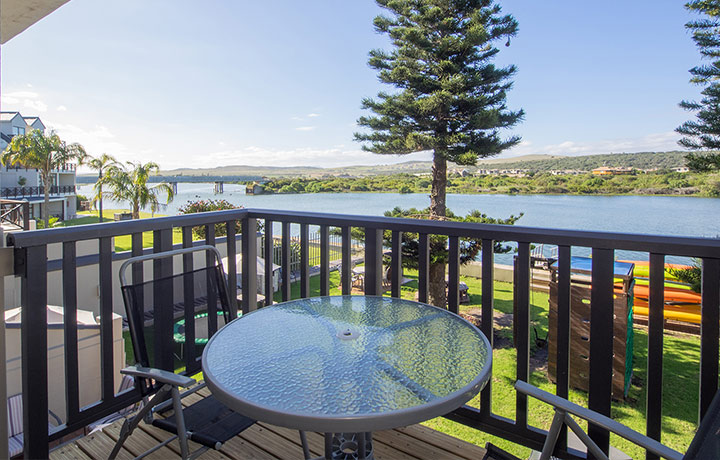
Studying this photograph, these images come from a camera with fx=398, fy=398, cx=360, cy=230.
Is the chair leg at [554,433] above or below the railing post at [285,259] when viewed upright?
below

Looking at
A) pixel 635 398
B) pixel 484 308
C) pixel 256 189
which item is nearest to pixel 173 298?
pixel 484 308

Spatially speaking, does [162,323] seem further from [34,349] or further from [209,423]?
[209,423]

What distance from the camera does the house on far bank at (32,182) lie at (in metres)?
27.7

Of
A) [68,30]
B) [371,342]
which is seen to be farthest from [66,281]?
[68,30]

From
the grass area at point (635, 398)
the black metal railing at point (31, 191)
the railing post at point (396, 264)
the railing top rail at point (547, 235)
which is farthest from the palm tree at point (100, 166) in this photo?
the railing post at point (396, 264)

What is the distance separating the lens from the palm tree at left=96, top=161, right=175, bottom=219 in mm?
24609

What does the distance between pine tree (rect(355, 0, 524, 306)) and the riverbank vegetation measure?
88cm

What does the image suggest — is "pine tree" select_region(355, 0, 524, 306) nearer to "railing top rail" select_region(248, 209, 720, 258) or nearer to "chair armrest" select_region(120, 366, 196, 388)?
"railing top rail" select_region(248, 209, 720, 258)

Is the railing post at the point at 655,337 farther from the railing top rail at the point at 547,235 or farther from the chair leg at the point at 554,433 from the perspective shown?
the chair leg at the point at 554,433

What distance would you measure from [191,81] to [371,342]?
29.2m

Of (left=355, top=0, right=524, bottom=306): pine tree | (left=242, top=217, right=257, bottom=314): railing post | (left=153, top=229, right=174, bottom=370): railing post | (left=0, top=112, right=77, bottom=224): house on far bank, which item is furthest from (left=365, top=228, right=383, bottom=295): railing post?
(left=0, top=112, right=77, bottom=224): house on far bank

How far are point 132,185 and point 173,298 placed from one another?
1063 inches

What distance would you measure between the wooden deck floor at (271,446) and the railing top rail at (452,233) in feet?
2.94

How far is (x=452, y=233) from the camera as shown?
1807mm
